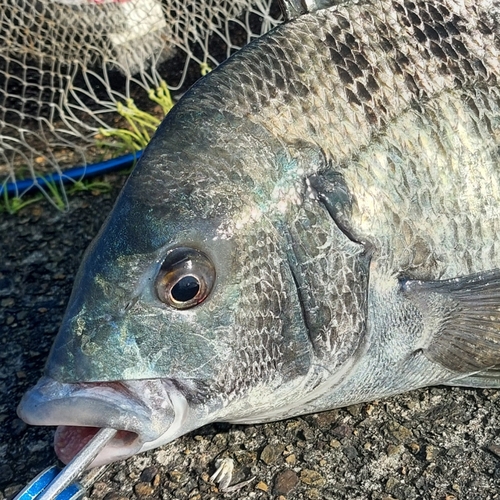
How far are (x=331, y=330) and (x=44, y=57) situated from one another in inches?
92.9

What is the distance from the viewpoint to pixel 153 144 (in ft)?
7.08

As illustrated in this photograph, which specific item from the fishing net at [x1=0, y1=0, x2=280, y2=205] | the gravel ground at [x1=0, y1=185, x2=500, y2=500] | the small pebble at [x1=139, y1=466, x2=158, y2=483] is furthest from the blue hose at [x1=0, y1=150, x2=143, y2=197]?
the small pebble at [x1=139, y1=466, x2=158, y2=483]

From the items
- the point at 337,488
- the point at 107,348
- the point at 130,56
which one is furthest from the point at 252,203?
the point at 130,56

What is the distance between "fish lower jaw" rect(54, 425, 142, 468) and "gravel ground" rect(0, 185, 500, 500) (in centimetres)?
43

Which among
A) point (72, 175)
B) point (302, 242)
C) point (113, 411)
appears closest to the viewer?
point (113, 411)

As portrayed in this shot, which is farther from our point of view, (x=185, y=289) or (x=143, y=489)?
(x=143, y=489)

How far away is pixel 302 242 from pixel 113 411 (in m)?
0.62

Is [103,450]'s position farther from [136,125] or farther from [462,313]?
[136,125]

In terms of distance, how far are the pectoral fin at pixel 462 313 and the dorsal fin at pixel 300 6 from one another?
830 mm

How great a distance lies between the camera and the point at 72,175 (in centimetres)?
383

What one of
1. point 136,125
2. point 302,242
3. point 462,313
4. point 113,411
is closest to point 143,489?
point 113,411

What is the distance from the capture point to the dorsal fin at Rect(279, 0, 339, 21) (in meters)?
2.42

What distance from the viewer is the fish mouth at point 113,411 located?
1.90 m

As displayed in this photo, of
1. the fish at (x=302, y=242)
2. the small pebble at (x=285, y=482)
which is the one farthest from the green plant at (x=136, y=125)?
the small pebble at (x=285, y=482)
